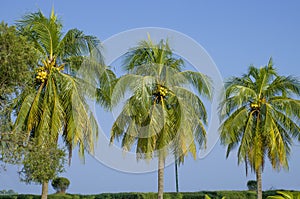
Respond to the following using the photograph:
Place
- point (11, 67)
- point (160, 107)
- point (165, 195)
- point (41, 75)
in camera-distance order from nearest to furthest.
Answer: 1. point (11, 67)
2. point (41, 75)
3. point (160, 107)
4. point (165, 195)

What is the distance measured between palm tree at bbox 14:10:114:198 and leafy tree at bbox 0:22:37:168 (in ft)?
Result: 12.3

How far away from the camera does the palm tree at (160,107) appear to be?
71.5ft

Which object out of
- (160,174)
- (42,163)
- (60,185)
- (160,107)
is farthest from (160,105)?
(60,185)

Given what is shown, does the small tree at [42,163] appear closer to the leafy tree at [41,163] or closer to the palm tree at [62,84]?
the leafy tree at [41,163]

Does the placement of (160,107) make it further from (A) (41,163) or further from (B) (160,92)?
(A) (41,163)

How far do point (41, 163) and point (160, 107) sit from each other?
803cm

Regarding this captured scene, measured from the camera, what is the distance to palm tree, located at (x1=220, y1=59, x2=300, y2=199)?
82.1 feet

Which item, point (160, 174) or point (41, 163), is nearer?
point (41, 163)

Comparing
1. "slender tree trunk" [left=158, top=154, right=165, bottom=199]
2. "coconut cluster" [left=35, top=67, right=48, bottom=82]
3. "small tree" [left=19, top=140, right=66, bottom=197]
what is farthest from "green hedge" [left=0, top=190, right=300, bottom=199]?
"small tree" [left=19, top=140, right=66, bottom=197]

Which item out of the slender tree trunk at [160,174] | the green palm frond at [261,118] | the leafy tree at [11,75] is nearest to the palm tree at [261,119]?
the green palm frond at [261,118]

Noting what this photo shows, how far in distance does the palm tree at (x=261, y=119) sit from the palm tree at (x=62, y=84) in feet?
23.0

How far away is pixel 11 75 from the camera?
48.1 feet

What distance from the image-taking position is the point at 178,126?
21.9 metres

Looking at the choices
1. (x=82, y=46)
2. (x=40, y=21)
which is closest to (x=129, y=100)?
(x=82, y=46)
